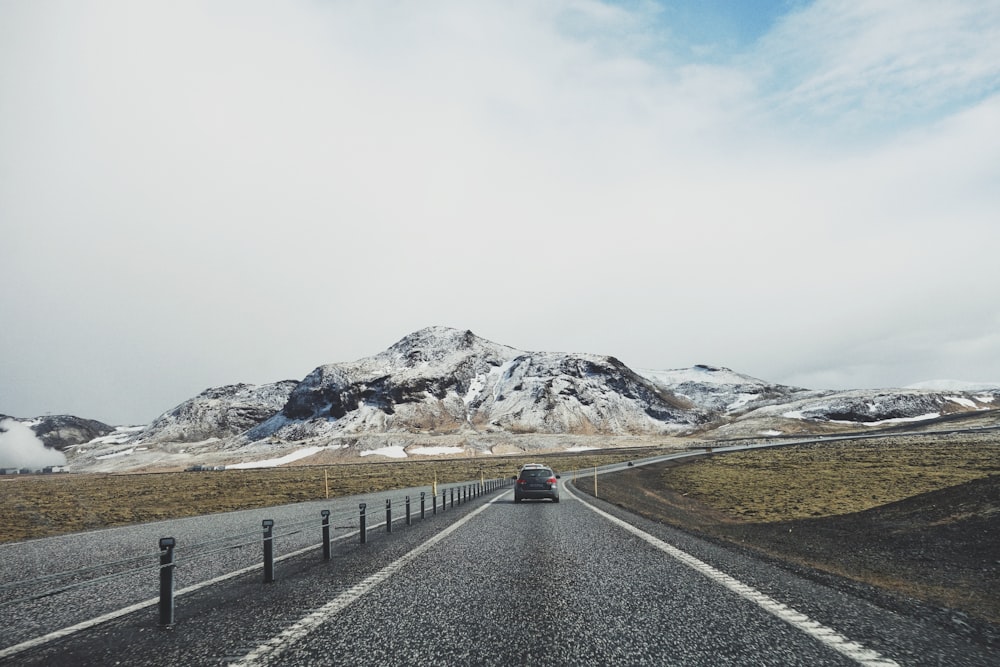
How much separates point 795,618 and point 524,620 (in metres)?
2.79

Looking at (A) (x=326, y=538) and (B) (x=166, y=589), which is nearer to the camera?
(B) (x=166, y=589)

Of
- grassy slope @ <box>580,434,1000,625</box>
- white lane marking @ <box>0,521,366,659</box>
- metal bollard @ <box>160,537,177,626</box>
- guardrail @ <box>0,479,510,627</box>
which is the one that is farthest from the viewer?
grassy slope @ <box>580,434,1000,625</box>

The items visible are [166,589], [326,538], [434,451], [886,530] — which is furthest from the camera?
[434,451]

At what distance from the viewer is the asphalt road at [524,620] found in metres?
5.33

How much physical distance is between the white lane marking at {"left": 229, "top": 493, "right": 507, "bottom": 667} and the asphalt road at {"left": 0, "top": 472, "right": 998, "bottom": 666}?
2 centimetres

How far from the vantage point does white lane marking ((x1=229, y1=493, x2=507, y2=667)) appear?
5.44 m

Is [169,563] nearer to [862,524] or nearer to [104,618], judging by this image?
[104,618]

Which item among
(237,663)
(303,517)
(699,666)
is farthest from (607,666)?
(303,517)

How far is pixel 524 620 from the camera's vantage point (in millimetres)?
6492

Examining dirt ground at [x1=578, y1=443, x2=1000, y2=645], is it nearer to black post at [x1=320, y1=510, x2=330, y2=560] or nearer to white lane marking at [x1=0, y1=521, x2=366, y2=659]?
black post at [x1=320, y1=510, x2=330, y2=560]

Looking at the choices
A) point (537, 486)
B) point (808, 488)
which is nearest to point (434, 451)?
point (808, 488)

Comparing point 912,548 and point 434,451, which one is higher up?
point 912,548

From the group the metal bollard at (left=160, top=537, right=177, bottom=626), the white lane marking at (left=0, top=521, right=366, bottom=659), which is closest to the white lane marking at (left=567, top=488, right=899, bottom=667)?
the metal bollard at (left=160, top=537, right=177, bottom=626)

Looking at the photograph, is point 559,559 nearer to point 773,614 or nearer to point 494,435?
point 773,614
